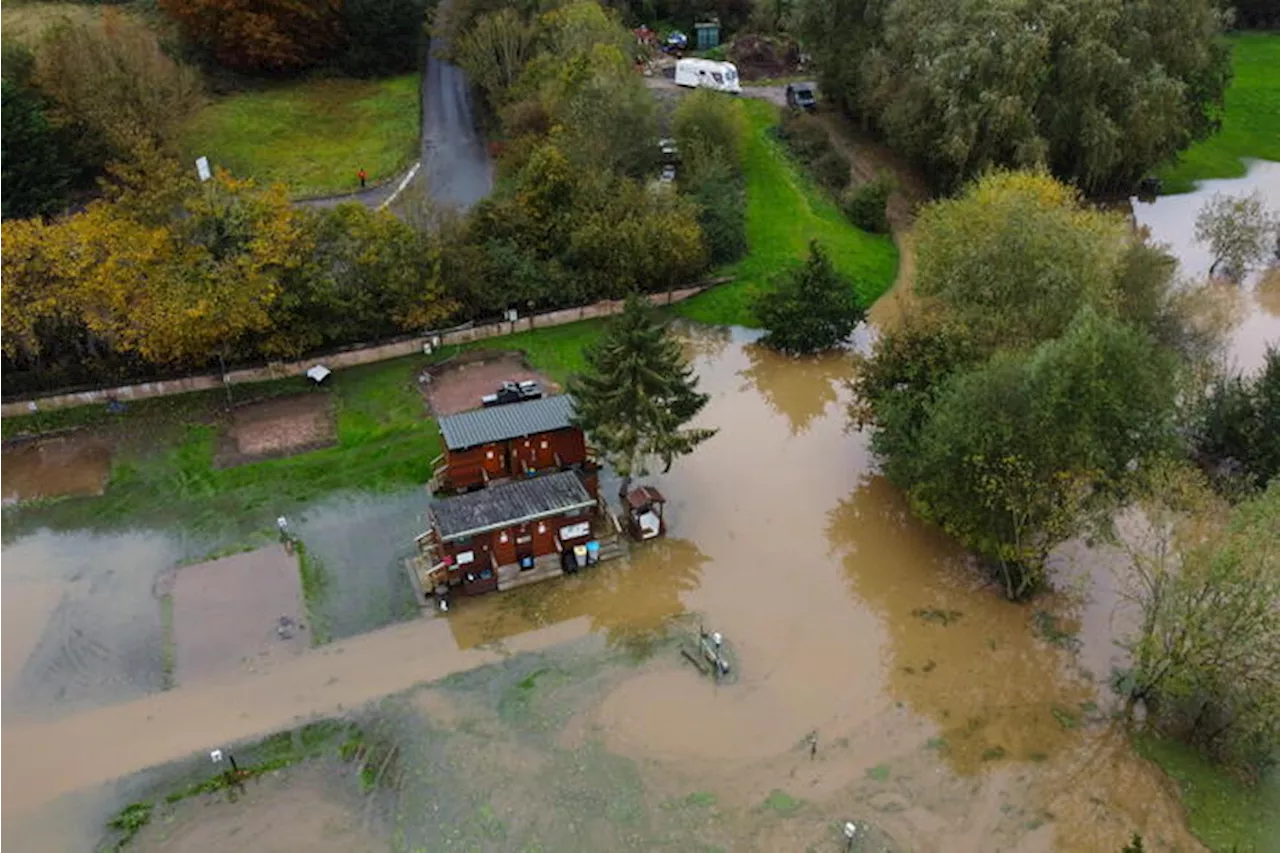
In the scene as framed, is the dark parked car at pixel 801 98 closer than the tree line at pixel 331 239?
No

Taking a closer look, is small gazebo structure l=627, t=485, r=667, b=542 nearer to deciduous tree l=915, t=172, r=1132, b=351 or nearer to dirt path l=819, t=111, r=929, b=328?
deciduous tree l=915, t=172, r=1132, b=351

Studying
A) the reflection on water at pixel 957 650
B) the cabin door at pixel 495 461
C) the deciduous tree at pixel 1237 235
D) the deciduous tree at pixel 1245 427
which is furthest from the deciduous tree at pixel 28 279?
the deciduous tree at pixel 1237 235

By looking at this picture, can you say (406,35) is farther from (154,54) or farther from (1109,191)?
(1109,191)

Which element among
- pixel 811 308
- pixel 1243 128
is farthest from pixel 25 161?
pixel 1243 128

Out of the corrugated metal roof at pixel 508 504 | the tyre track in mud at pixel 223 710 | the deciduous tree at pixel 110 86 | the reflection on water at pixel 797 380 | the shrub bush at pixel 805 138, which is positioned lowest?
the tyre track in mud at pixel 223 710

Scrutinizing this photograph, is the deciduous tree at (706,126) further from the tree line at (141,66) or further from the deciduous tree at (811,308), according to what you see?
the tree line at (141,66)
